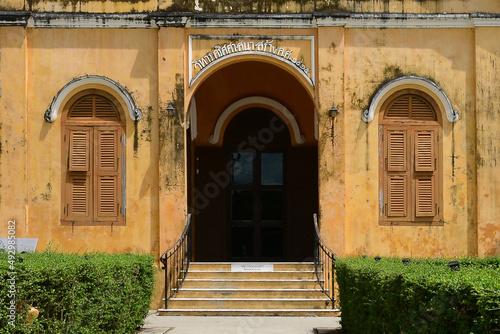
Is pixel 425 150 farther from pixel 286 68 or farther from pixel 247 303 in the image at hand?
pixel 247 303

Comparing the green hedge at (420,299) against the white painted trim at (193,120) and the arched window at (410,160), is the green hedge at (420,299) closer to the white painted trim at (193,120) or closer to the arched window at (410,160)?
the arched window at (410,160)

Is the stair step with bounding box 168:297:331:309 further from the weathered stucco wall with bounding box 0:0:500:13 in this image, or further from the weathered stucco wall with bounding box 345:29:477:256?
the weathered stucco wall with bounding box 0:0:500:13

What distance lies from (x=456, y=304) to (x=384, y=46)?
947cm

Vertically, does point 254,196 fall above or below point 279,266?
above

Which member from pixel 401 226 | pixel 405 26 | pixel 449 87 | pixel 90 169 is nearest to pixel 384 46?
pixel 405 26

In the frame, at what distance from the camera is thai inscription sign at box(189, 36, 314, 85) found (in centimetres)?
1480

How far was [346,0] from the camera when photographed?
14.9m

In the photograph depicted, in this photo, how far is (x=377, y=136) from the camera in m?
14.8

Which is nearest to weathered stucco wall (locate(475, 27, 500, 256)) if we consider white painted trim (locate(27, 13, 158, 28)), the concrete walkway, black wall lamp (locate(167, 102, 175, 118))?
the concrete walkway

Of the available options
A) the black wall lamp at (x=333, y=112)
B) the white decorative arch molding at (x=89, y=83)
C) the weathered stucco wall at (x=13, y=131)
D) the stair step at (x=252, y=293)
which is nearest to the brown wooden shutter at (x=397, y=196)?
the black wall lamp at (x=333, y=112)

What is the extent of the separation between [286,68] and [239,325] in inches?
203

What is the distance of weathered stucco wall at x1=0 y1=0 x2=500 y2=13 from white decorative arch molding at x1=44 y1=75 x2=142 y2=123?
134 cm

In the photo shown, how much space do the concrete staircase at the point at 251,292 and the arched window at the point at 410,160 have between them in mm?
2082

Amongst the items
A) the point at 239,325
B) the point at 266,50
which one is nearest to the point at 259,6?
the point at 266,50
